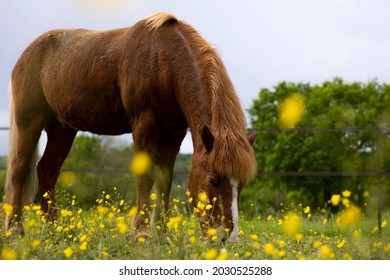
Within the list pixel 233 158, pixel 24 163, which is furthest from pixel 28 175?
pixel 233 158

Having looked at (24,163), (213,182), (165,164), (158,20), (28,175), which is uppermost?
(158,20)

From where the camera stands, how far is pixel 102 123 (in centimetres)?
632

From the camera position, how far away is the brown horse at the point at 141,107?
4.87m

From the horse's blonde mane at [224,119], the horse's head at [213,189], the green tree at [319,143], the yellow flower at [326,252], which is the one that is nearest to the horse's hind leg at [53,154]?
the horse's blonde mane at [224,119]

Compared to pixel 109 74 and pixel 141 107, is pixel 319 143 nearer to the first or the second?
pixel 109 74

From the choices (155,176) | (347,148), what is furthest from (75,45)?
(347,148)

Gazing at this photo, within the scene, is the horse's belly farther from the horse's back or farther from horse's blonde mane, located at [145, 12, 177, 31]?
horse's blonde mane, located at [145, 12, 177, 31]

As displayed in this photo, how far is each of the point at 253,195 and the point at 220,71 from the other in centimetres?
2666

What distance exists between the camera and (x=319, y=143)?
3089 centimetres

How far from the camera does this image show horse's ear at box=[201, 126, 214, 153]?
15.9 feet

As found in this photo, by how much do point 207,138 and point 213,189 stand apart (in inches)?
17.4

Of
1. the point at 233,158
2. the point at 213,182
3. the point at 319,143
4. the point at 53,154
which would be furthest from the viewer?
the point at 319,143

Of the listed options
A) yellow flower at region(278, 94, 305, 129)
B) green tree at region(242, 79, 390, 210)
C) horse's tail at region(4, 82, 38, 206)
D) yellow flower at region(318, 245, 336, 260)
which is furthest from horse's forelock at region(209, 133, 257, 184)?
green tree at region(242, 79, 390, 210)
